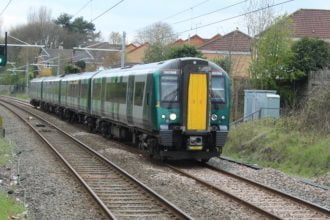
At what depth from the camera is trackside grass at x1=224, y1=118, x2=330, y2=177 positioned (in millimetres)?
16859

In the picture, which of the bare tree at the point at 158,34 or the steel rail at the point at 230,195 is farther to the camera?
the bare tree at the point at 158,34

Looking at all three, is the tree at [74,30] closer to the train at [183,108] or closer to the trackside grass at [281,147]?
the trackside grass at [281,147]

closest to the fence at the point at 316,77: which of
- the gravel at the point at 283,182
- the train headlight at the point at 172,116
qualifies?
the gravel at the point at 283,182

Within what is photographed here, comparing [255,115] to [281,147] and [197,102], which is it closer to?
[281,147]

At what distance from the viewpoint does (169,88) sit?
17.5m

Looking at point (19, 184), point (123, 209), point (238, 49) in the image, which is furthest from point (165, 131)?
point (238, 49)

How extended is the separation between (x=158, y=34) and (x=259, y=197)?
2723 inches

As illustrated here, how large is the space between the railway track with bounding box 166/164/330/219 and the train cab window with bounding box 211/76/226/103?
6.75 feet

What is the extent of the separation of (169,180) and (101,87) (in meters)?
12.8

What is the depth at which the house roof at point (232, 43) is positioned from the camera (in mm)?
56969

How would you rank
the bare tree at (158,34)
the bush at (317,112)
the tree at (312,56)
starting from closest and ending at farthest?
the bush at (317,112), the tree at (312,56), the bare tree at (158,34)

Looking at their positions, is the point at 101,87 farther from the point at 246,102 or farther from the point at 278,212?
the point at 278,212

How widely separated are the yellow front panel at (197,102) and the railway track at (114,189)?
2444 mm

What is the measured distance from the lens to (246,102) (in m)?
26.7
